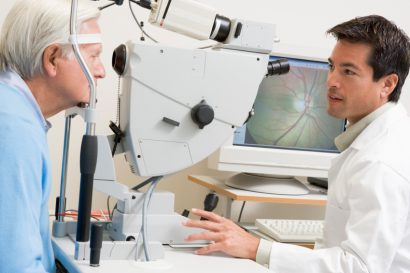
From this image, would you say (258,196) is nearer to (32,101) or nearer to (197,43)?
(197,43)

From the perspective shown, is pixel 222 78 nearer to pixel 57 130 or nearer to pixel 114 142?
pixel 114 142

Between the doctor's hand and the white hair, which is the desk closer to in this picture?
the doctor's hand

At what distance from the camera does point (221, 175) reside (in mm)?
2170

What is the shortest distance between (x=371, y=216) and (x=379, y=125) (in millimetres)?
314

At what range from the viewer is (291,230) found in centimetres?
175

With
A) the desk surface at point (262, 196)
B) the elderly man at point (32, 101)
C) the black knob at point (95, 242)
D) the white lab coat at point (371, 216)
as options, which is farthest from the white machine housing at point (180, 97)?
→ the desk surface at point (262, 196)

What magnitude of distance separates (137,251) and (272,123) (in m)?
0.88

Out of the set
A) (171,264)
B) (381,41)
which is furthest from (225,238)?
(381,41)

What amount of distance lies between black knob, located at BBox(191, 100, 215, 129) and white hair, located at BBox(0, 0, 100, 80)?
32 centimetres

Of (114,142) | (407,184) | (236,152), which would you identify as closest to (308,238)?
(236,152)

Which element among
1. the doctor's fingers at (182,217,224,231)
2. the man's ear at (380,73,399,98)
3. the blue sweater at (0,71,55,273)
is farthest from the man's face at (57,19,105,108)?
the man's ear at (380,73,399,98)

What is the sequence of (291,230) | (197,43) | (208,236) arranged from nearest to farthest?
1. (208,236)
2. (291,230)
3. (197,43)

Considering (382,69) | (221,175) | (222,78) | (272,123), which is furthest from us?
(221,175)

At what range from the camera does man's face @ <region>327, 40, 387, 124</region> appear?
1.48m
